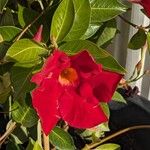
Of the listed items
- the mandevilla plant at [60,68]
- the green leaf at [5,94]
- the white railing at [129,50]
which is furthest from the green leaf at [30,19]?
the white railing at [129,50]

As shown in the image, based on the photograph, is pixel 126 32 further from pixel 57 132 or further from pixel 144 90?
pixel 57 132

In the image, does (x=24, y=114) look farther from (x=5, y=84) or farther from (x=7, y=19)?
(x=7, y=19)

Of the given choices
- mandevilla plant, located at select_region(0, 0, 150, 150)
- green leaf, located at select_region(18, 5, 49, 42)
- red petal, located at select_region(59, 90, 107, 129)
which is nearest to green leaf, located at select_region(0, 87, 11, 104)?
mandevilla plant, located at select_region(0, 0, 150, 150)

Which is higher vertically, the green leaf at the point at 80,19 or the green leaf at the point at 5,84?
the green leaf at the point at 80,19

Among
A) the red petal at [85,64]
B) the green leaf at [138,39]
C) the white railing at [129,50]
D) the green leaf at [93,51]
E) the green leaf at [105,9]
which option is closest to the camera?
the red petal at [85,64]

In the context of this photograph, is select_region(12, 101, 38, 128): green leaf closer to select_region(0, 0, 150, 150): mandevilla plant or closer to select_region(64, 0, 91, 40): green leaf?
select_region(0, 0, 150, 150): mandevilla plant

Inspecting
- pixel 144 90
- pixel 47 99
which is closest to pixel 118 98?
pixel 47 99

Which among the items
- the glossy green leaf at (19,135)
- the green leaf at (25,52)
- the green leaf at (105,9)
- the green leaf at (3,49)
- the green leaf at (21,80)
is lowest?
the glossy green leaf at (19,135)

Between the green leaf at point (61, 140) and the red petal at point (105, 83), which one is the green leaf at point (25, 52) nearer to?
the red petal at point (105, 83)
